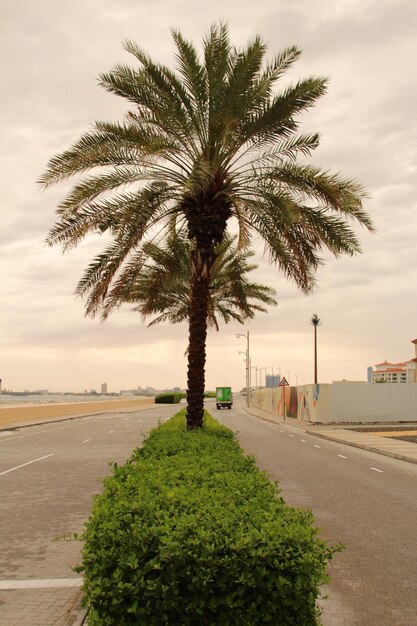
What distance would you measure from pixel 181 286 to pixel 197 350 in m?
14.6

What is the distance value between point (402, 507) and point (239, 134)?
29.3 feet

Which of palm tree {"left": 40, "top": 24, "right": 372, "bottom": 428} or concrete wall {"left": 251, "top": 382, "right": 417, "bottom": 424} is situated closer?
palm tree {"left": 40, "top": 24, "right": 372, "bottom": 428}

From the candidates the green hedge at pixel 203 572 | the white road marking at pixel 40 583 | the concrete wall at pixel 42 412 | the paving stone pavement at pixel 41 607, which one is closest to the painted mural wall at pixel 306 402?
the concrete wall at pixel 42 412

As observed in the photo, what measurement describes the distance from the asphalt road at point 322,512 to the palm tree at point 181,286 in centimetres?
496

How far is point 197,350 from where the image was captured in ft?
49.6

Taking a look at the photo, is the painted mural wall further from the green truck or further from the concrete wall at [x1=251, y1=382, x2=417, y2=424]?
the green truck

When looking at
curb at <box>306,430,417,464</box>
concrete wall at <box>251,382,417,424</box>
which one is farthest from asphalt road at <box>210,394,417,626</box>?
concrete wall at <box>251,382,417,424</box>

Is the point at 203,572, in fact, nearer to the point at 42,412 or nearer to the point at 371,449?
the point at 371,449

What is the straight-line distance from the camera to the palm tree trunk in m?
15.2

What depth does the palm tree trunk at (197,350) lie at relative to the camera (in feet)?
49.8

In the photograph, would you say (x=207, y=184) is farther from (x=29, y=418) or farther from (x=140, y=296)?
(x=29, y=418)

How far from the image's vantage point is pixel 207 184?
46.4 feet

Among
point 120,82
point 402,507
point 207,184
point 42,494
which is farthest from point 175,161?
point 402,507

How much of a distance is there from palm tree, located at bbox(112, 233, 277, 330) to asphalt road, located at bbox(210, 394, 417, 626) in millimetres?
5963
